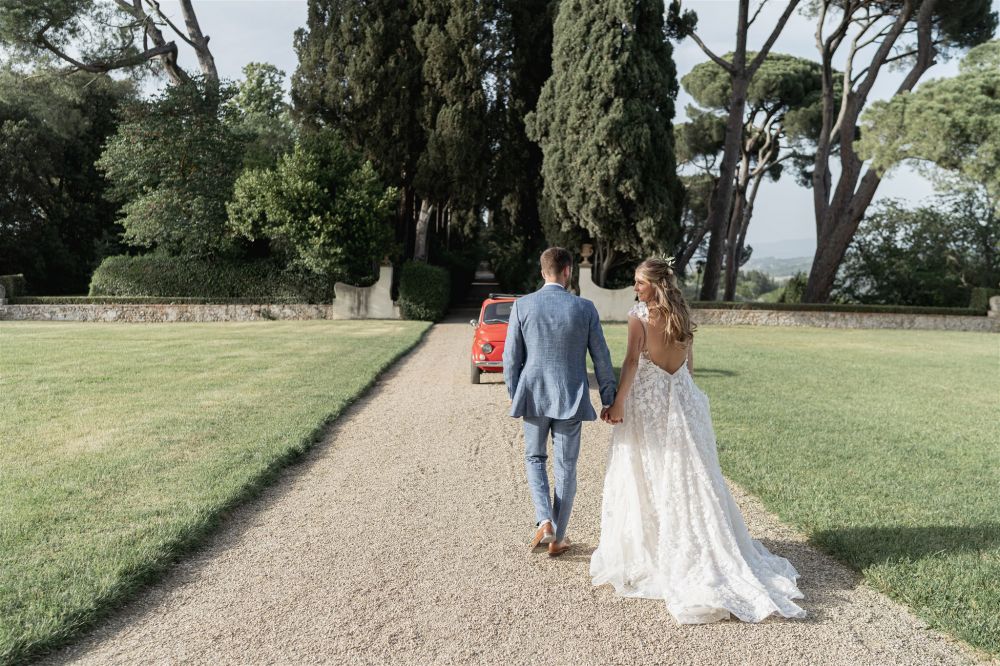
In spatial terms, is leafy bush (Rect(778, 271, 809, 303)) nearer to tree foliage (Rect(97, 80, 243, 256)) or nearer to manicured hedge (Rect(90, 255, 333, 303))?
manicured hedge (Rect(90, 255, 333, 303))

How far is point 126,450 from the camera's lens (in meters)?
6.96

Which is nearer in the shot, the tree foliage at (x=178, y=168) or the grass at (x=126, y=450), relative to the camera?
the grass at (x=126, y=450)

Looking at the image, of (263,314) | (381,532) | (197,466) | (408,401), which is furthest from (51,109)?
(381,532)

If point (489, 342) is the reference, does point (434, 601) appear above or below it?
below

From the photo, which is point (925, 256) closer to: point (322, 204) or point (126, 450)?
point (322, 204)

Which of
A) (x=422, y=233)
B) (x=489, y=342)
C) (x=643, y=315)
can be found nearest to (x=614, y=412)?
(x=643, y=315)

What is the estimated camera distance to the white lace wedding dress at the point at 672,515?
12.5ft

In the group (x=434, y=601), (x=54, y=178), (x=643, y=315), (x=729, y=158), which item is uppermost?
(x=729, y=158)

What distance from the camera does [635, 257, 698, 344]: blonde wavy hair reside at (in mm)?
4008

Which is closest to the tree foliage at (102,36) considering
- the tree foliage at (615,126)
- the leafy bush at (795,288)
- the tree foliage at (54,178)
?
the tree foliage at (54,178)

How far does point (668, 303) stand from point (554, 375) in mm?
803

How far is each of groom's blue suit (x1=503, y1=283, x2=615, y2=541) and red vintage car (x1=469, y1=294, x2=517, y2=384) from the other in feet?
22.2

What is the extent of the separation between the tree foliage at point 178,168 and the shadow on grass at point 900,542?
84.0 feet

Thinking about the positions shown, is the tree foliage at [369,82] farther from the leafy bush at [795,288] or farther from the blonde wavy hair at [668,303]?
the blonde wavy hair at [668,303]
